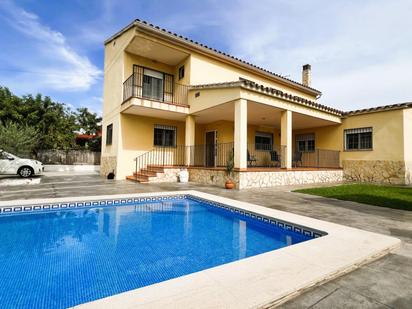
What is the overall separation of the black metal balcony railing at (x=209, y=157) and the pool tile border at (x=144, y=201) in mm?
5156

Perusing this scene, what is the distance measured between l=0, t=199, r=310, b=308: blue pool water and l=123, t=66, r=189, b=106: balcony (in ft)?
26.9

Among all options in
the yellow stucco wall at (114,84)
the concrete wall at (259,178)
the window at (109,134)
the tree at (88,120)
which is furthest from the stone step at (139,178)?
the tree at (88,120)

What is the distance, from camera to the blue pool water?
2.53m

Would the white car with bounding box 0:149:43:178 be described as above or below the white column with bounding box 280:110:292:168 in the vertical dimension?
below

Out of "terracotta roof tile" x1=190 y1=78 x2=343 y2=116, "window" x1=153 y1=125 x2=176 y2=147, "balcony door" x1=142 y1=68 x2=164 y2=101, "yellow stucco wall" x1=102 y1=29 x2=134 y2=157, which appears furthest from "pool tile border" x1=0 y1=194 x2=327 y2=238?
"balcony door" x1=142 y1=68 x2=164 y2=101

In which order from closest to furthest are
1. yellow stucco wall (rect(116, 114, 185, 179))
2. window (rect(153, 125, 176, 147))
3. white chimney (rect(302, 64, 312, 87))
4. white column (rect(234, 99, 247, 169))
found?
1. white column (rect(234, 99, 247, 169))
2. yellow stucco wall (rect(116, 114, 185, 179))
3. window (rect(153, 125, 176, 147))
4. white chimney (rect(302, 64, 312, 87))

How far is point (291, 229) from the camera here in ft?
14.4

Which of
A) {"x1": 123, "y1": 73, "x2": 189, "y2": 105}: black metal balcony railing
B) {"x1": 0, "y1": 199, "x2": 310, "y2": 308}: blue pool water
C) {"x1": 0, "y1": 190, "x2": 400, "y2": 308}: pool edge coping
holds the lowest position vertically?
{"x1": 0, "y1": 199, "x2": 310, "y2": 308}: blue pool water

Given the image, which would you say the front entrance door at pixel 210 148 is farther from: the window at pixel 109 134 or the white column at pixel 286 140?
the window at pixel 109 134

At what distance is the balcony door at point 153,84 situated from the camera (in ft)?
43.7

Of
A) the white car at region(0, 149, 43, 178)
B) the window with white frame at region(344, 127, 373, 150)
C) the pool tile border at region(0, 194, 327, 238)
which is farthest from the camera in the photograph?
the window with white frame at region(344, 127, 373, 150)

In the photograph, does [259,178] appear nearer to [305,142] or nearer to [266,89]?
[266,89]

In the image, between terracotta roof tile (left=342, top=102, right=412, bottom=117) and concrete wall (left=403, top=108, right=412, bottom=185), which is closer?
terracotta roof tile (left=342, top=102, right=412, bottom=117)

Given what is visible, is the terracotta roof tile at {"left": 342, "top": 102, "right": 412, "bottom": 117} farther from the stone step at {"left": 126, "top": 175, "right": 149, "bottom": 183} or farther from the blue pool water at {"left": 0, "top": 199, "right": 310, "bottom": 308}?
the stone step at {"left": 126, "top": 175, "right": 149, "bottom": 183}
